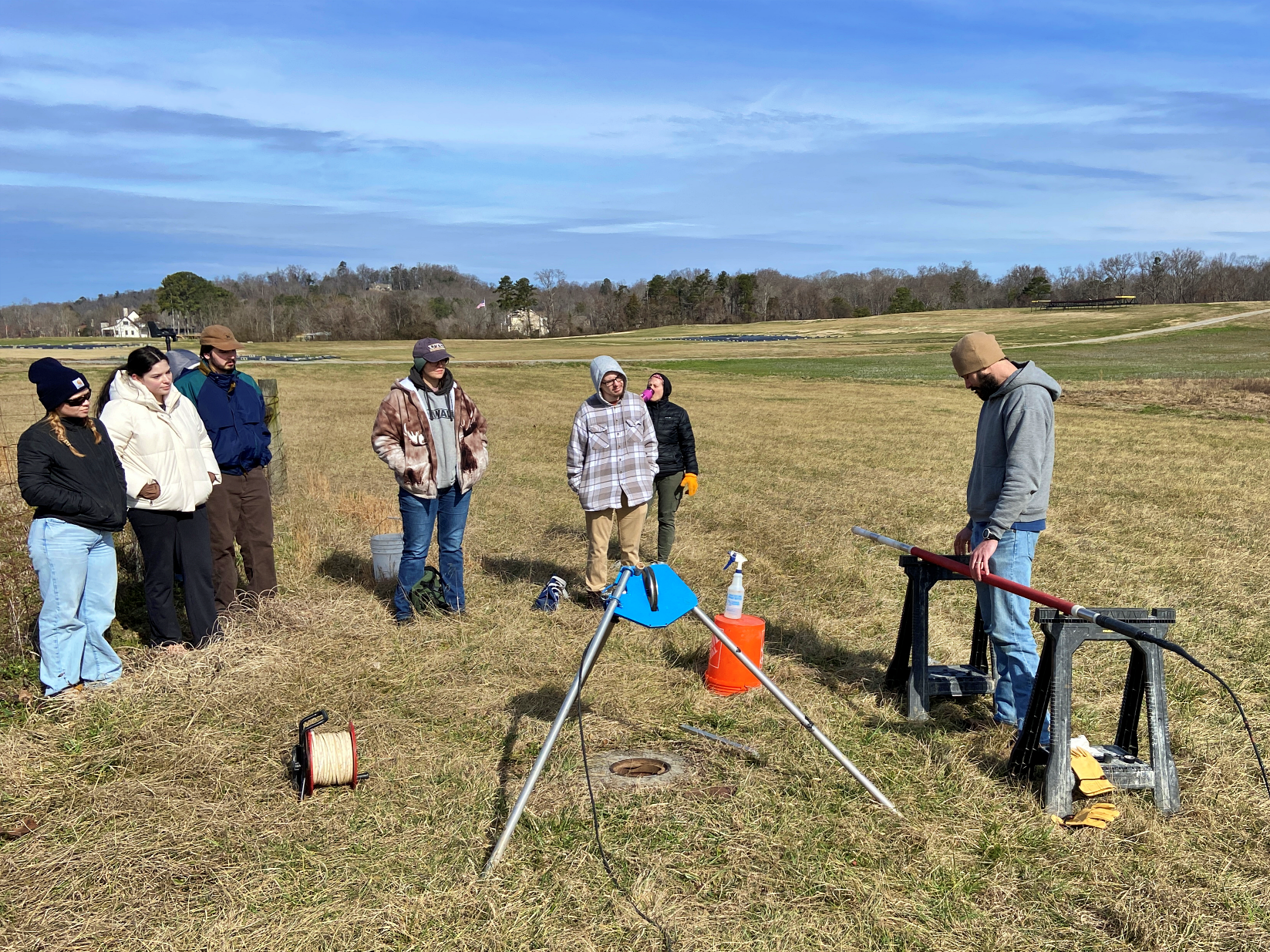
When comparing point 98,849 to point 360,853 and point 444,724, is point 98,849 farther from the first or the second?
point 444,724

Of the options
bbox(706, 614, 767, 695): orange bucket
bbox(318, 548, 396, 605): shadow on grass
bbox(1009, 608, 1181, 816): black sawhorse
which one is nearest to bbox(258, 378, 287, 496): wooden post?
bbox(318, 548, 396, 605): shadow on grass

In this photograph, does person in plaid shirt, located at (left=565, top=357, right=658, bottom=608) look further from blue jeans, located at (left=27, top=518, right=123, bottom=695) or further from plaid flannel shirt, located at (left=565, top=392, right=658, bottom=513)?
blue jeans, located at (left=27, top=518, right=123, bottom=695)

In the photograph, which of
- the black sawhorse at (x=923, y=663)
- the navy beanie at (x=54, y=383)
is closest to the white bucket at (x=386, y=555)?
the navy beanie at (x=54, y=383)

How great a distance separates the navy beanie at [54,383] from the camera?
17.1ft

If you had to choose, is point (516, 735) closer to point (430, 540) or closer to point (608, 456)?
point (430, 540)

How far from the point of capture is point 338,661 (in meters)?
6.17

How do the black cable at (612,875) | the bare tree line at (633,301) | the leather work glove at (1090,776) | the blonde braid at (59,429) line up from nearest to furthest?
the black cable at (612,875)
the leather work glove at (1090,776)
the blonde braid at (59,429)
the bare tree line at (633,301)

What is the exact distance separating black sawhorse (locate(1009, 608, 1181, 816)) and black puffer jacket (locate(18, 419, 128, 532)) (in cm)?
541

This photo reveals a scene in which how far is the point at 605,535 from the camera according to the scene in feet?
24.9

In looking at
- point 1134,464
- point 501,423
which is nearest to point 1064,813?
point 1134,464

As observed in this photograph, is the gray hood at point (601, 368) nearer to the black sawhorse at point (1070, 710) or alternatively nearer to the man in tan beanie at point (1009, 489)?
the man in tan beanie at point (1009, 489)

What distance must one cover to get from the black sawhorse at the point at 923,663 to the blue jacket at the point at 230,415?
4985 millimetres

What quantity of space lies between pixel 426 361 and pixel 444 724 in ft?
9.27

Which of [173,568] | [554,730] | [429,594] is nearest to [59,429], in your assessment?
[173,568]
